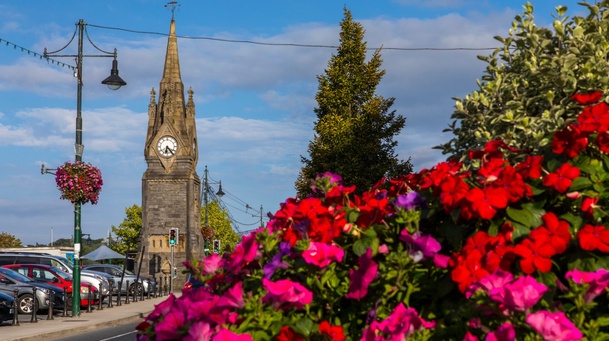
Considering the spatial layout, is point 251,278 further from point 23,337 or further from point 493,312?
point 23,337

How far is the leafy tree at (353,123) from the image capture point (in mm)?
39688

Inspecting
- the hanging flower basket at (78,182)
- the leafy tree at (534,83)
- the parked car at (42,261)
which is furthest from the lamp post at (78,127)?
the leafy tree at (534,83)

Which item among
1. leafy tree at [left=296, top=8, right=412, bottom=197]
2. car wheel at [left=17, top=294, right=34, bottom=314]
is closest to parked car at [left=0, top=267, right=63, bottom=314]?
A: car wheel at [left=17, top=294, right=34, bottom=314]

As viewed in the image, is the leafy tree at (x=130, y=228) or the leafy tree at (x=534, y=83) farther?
the leafy tree at (x=130, y=228)

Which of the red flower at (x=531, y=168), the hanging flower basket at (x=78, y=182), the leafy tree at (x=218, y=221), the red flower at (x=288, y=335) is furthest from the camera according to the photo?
the leafy tree at (x=218, y=221)

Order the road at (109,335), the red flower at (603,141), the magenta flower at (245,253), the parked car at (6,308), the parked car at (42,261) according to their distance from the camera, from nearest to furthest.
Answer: the red flower at (603,141) → the magenta flower at (245,253) → the road at (109,335) → the parked car at (6,308) → the parked car at (42,261)

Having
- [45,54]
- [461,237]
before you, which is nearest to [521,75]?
[461,237]

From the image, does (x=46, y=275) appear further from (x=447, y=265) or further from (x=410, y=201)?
(x=447, y=265)

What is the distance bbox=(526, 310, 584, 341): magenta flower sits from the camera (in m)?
2.83

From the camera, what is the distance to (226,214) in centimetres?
12356

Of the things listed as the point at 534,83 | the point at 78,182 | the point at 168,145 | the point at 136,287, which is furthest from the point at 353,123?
the point at 168,145

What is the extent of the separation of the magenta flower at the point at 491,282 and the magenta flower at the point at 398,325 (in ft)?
0.65

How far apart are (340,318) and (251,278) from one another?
1.93 feet

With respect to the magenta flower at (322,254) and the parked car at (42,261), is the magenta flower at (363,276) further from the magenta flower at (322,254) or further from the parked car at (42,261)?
the parked car at (42,261)
